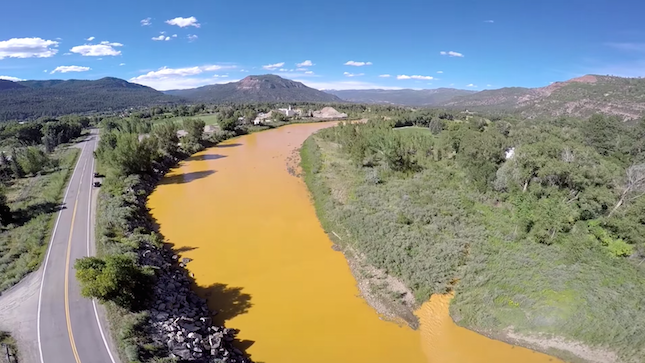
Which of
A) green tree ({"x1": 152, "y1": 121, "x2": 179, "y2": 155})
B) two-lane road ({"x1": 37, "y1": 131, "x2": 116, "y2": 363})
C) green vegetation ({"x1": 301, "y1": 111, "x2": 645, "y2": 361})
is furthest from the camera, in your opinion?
green tree ({"x1": 152, "y1": 121, "x2": 179, "y2": 155})

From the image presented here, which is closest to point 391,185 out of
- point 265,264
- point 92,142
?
point 265,264

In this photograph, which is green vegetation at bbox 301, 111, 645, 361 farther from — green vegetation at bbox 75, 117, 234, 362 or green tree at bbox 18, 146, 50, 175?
green tree at bbox 18, 146, 50, 175

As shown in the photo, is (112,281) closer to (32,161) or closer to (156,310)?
(156,310)

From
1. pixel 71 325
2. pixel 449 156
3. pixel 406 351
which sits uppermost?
pixel 449 156

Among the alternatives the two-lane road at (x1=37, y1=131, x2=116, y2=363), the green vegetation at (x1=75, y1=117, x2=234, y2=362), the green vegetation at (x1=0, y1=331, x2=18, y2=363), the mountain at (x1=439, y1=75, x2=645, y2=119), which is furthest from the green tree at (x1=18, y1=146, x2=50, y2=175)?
the mountain at (x1=439, y1=75, x2=645, y2=119)

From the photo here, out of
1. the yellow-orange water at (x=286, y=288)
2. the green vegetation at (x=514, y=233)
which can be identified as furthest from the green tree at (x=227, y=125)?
the green vegetation at (x=514, y=233)

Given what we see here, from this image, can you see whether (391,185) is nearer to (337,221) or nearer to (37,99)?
(337,221)
